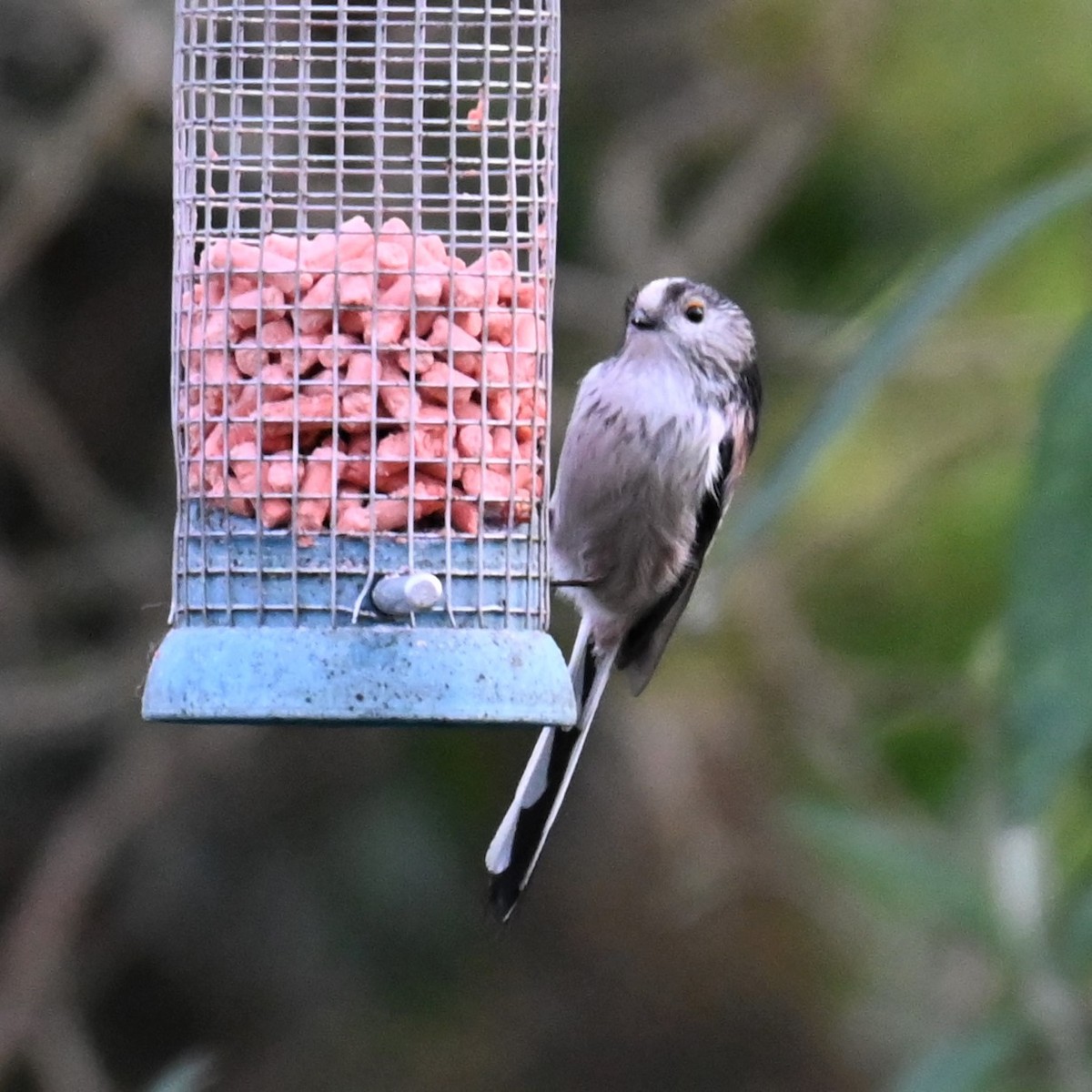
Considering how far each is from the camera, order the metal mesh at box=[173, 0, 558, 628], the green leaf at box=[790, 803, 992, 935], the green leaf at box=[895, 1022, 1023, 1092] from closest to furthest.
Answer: the metal mesh at box=[173, 0, 558, 628]
the green leaf at box=[895, 1022, 1023, 1092]
the green leaf at box=[790, 803, 992, 935]

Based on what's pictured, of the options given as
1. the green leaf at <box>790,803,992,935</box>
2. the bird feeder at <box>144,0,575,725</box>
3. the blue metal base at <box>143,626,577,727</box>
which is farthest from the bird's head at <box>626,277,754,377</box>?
the blue metal base at <box>143,626,577,727</box>

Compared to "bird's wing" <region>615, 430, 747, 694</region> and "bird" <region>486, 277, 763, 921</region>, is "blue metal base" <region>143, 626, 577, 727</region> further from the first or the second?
"bird's wing" <region>615, 430, 747, 694</region>

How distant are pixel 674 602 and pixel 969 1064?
142cm

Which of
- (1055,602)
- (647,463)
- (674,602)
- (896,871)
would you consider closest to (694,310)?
(647,463)

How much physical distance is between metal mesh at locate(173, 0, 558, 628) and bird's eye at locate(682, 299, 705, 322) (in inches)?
29.6

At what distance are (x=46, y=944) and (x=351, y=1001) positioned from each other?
1.60 m

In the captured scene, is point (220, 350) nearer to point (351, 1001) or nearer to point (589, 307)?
point (589, 307)

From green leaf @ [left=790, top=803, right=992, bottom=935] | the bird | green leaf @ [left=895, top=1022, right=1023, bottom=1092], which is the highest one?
the bird

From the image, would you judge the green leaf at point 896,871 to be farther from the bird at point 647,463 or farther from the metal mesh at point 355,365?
the metal mesh at point 355,365

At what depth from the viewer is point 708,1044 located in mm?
8781

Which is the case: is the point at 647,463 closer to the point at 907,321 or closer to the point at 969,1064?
the point at 969,1064

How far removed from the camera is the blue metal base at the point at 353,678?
377 centimetres

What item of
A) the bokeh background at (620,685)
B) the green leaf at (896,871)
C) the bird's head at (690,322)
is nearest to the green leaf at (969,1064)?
the green leaf at (896,871)

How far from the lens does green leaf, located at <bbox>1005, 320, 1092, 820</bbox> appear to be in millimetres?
3049
